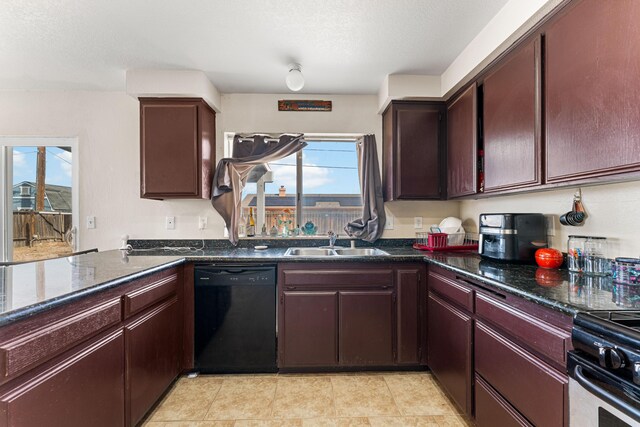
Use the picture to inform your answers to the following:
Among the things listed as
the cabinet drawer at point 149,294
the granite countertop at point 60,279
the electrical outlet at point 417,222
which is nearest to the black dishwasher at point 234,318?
the cabinet drawer at point 149,294

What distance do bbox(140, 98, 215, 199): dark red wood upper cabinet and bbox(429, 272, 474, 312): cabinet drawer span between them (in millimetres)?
2017

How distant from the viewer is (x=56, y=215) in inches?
110

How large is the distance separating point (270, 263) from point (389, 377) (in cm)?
122

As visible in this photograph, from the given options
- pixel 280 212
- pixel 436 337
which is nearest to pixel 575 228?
pixel 436 337

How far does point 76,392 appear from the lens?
118cm

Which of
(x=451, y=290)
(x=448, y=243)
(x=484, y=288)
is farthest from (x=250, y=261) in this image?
(x=448, y=243)

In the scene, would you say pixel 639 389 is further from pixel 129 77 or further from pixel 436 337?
pixel 129 77

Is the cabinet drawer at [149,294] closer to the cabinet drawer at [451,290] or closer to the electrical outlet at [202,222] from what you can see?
the electrical outlet at [202,222]

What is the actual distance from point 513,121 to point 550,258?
31.5 inches

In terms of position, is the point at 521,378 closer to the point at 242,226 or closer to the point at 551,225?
the point at 551,225

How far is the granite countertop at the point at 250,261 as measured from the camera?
3.42 ft

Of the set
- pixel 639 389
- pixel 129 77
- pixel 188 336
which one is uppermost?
pixel 129 77

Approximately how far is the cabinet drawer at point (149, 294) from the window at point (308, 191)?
107 centimetres

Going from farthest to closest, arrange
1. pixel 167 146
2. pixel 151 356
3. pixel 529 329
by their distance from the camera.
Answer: pixel 167 146, pixel 151 356, pixel 529 329
